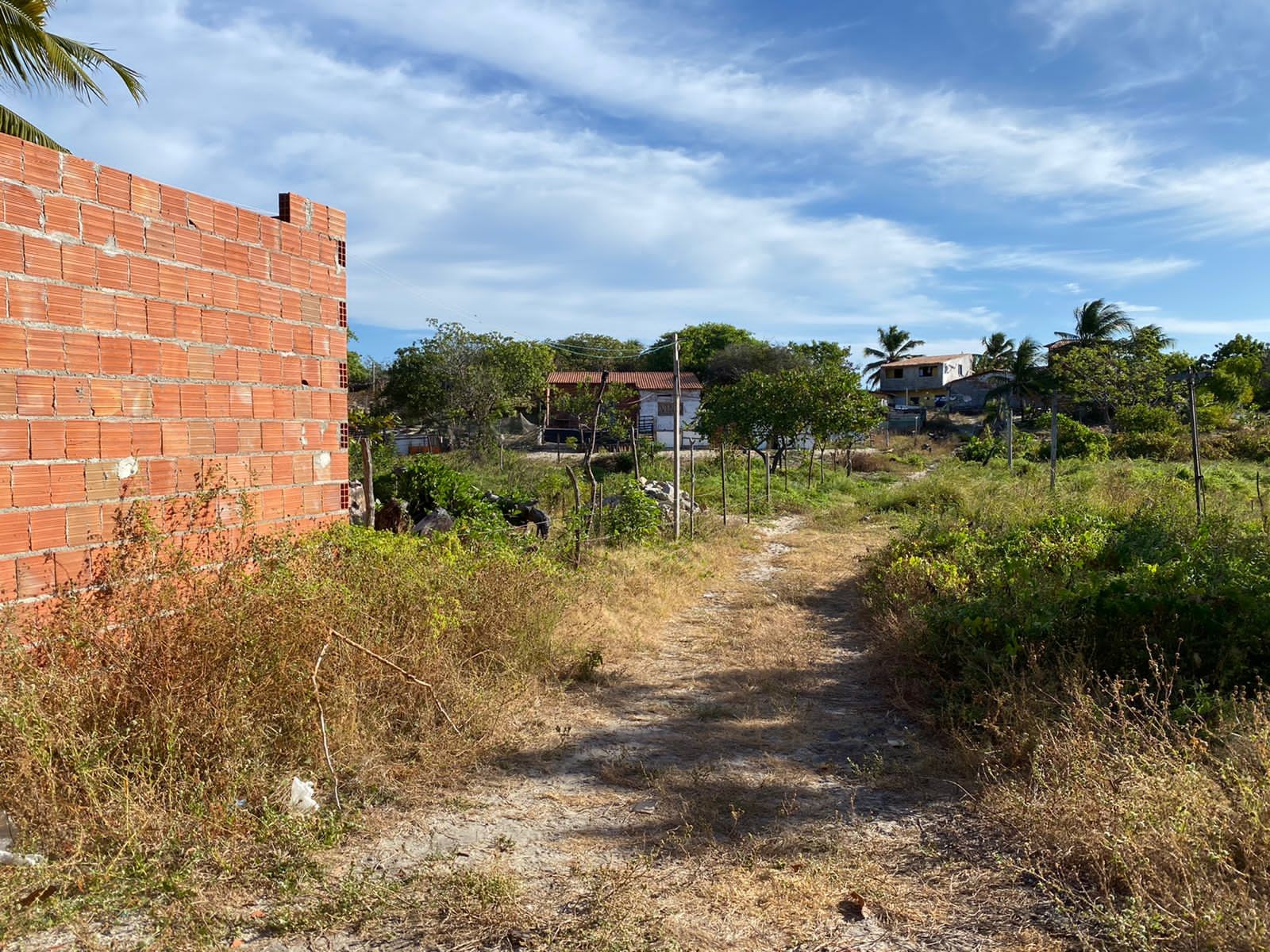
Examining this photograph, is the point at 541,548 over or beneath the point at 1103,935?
over

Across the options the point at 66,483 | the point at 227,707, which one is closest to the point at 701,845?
the point at 227,707

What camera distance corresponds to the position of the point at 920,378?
5834 centimetres

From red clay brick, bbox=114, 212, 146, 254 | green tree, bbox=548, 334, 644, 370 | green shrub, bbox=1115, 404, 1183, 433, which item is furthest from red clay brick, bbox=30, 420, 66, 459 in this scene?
green tree, bbox=548, 334, 644, 370

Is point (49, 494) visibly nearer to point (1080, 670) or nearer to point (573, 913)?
point (573, 913)

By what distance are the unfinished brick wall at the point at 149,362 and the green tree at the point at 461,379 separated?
2343 cm

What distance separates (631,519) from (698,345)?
4782cm

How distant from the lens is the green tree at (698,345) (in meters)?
54.6

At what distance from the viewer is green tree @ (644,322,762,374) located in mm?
54594

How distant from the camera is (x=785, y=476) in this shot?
20.4 meters

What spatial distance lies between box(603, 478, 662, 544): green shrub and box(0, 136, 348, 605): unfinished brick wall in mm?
4998

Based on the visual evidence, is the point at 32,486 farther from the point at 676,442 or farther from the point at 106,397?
the point at 676,442

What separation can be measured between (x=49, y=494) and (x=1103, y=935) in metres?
4.46

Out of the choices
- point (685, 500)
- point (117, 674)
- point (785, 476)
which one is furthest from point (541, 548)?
point (785, 476)

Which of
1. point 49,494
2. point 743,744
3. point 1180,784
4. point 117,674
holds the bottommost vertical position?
point 743,744
